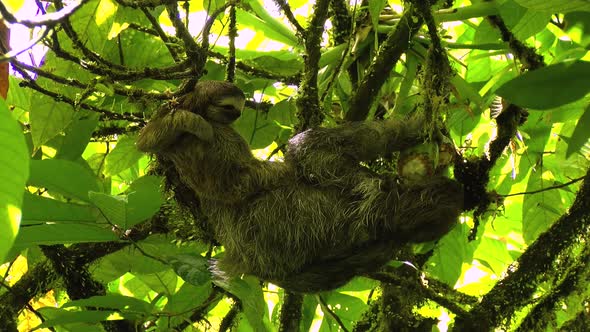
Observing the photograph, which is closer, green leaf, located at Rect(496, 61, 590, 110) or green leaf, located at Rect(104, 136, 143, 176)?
green leaf, located at Rect(496, 61, 590, 110)

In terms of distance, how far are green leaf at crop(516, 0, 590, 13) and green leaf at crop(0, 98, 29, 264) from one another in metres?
1.27

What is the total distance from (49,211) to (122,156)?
1.44 metres

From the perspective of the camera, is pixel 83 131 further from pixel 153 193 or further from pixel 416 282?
pixel 416 282

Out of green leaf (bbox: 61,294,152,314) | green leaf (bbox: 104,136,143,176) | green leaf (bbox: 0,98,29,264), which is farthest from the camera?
green leaf (bbox: 104,136,143,176)

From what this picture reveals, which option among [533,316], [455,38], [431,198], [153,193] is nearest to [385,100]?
[455,38]

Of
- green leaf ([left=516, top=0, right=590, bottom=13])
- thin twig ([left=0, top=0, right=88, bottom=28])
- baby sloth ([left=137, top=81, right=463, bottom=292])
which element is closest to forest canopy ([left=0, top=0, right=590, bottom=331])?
baby sloth ([left=137, top=81, right=463, bottom=292])

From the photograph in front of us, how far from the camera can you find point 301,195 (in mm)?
2600

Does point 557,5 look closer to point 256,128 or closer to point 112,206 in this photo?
point 112,206

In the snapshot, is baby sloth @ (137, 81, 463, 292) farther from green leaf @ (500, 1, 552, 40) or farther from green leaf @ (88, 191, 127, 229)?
green leaf @ (88, 191, 127, 229)

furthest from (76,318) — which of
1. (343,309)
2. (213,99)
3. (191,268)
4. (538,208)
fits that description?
(538,208)

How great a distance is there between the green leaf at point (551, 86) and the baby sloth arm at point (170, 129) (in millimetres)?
1312

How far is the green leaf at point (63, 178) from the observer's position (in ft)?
5.85

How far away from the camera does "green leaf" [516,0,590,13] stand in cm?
164

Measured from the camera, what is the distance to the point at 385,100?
128 inches
